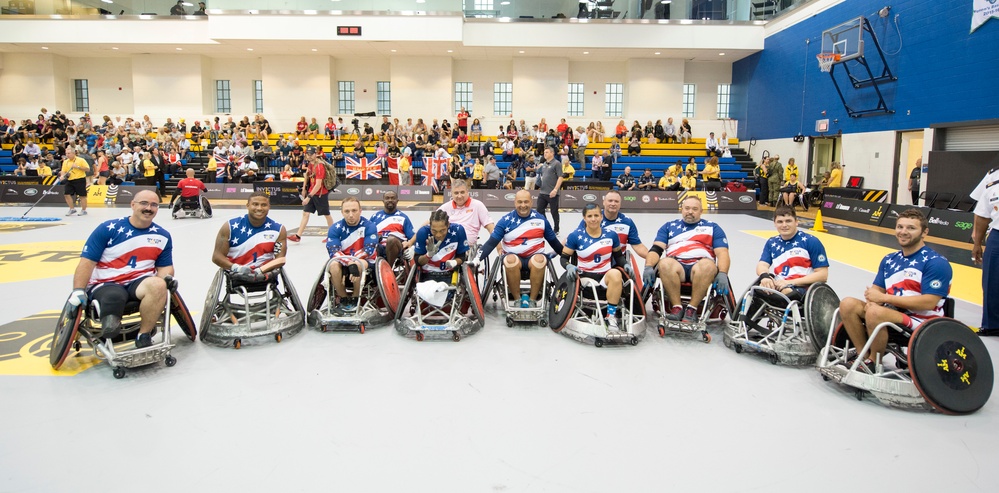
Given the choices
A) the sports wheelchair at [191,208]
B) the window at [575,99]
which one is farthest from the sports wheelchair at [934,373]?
the window at [575,99]

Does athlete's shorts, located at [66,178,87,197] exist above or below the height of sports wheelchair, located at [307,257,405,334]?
above

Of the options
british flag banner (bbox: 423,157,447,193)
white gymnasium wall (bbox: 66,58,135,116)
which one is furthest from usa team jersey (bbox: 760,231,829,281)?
white gymnasium wall (bbox: 66,58,135,116)

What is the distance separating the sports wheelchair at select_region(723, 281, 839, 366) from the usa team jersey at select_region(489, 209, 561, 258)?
1.90m

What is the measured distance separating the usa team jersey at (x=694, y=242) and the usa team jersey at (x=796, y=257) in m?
0.52

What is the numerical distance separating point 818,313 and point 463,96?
26.3 m

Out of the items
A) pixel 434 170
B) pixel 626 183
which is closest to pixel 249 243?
pixel 626 183

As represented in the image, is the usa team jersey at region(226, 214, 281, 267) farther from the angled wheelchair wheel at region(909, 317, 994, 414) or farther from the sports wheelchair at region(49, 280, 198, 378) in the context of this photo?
the angled wheelchair wheel at region(909, 317, 994, 414)

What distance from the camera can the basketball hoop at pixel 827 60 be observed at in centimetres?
1930

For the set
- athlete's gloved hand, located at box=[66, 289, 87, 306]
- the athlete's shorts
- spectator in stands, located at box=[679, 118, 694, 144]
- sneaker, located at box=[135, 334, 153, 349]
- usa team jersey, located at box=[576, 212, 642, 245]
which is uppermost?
spectator in stands, located at box=[679, 118, 694, 144]

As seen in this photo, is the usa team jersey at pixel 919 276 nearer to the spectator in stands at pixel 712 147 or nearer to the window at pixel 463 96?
the spectator in stands at pixel 712 147

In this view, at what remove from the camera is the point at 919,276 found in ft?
13.5

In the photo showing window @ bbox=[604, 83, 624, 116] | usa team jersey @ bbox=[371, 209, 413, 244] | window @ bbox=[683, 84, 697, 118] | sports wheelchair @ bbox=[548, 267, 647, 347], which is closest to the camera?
sports wheelchair @ bbox=[548, 267, 647, 347]

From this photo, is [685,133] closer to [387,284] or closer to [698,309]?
[698,309]

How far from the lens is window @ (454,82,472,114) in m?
29.2
